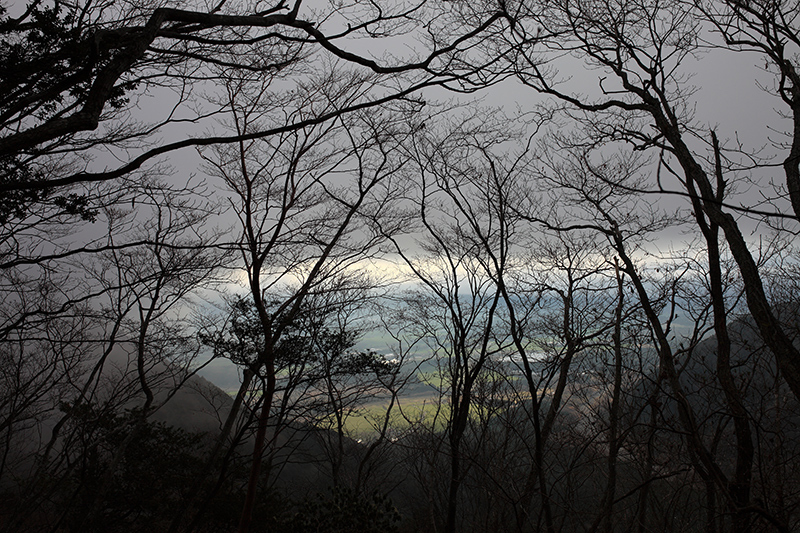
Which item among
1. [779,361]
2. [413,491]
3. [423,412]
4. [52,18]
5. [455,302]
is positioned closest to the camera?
[52,18]

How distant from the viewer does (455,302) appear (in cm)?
907

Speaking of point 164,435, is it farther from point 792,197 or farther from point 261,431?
point 792,197

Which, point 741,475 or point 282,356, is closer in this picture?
point 741,475

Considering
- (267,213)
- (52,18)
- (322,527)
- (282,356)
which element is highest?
(267,213)

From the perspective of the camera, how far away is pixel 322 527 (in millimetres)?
5809

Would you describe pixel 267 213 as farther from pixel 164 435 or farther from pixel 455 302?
pixel 164 435

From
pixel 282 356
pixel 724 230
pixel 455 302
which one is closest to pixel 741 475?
pixel 724 230

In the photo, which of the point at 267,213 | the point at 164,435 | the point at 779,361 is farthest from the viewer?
the point at 164,435

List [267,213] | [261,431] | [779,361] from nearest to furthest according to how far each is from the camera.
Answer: [779,361]
[261,431]
[267,213]

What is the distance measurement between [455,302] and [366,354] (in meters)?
2.35

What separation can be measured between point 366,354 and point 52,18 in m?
7.62

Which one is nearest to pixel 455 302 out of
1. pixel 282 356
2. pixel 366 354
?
pixel 366 354

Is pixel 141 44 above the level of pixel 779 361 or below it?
above

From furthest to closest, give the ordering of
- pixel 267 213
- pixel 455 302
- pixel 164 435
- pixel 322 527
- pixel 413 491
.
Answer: pixel 413 491 → pixel 164 435 → pixel 455 302 → pixel 267 213 → pixel 322 527
